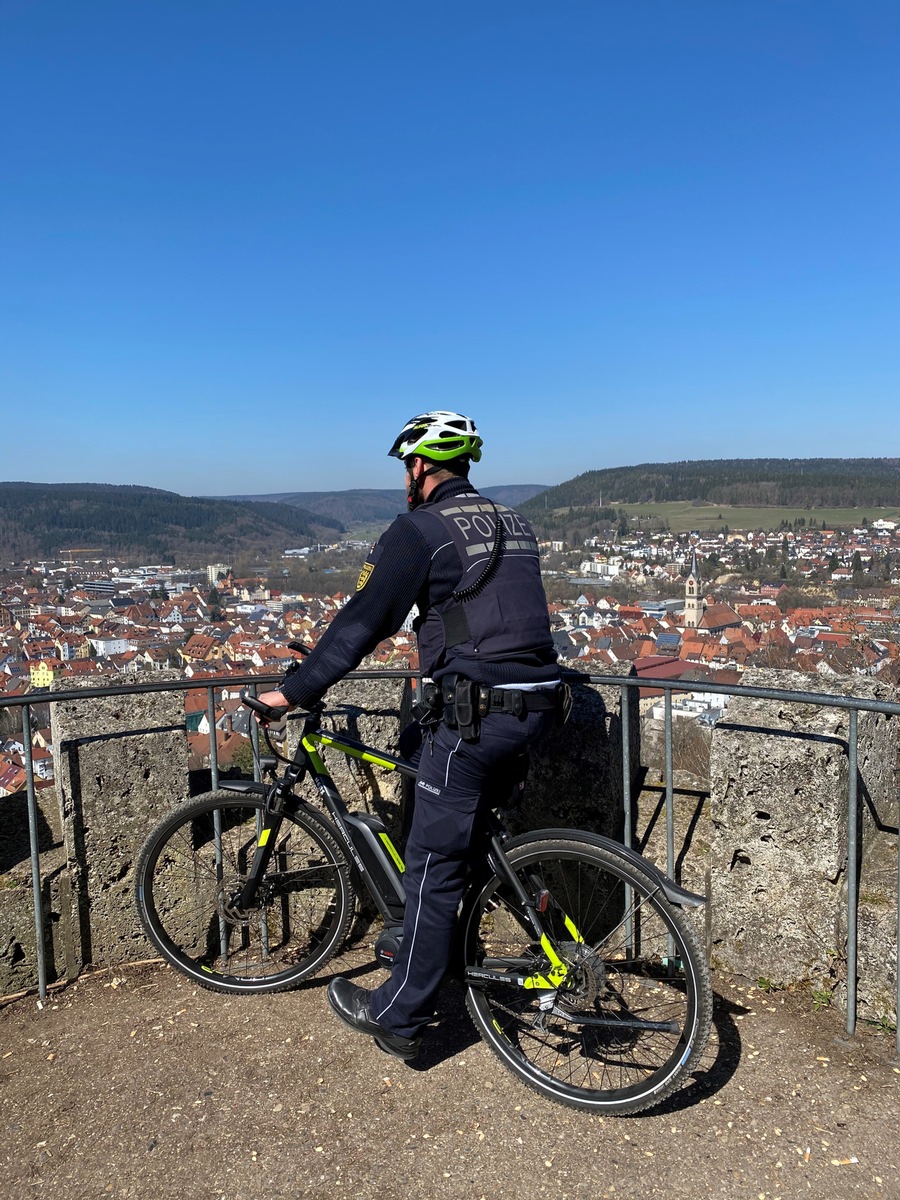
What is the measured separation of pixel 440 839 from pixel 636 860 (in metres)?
0.66

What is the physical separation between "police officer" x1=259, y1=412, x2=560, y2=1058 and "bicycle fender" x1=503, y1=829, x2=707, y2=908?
205 millimetres

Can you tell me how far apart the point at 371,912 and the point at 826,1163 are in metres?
2.21

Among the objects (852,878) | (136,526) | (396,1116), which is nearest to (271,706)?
(396,1116)

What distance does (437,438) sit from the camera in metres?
3.04

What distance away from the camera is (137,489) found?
108m

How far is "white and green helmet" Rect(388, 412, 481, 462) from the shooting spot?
3045 millimetres

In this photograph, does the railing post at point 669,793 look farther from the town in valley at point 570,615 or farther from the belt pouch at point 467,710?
the belt pouch at point 467,710

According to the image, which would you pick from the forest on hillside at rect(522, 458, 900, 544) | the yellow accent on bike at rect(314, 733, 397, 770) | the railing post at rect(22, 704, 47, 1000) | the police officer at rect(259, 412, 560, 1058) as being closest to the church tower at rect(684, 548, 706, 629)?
the forest on hillside at rect(522, 458, 900, 544)

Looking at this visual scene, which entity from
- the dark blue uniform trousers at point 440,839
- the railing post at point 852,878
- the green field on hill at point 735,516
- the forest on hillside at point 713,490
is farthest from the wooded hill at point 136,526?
the railing post at point 852,878

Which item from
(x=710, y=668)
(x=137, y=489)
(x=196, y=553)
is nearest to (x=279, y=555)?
(x=196, y=553)

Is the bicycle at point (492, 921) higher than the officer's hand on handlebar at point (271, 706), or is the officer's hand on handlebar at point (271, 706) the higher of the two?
the officer's hand on handlebar at point (271, 706)

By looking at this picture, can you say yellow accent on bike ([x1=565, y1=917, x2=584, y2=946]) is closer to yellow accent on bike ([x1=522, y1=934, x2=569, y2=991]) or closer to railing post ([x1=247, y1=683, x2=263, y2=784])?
yellow accent on bike ([x1=522, y1=934, x2=569, y2=991])

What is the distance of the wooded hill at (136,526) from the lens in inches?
3083

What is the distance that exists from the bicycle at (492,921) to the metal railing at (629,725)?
320mm
